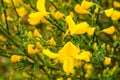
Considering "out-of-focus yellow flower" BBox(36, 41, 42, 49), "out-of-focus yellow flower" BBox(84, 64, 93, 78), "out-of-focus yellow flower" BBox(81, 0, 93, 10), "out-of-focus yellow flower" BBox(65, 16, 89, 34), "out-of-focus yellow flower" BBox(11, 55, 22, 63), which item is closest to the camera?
"out-of-focus yellow flower" BBox(65, 16, 89, 34)

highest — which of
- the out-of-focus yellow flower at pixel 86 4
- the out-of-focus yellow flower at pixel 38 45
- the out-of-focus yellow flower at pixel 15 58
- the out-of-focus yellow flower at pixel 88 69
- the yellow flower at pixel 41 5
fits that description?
the out-of-focus yellow flower at pixel 86 4

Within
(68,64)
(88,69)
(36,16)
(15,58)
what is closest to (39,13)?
(36,16)

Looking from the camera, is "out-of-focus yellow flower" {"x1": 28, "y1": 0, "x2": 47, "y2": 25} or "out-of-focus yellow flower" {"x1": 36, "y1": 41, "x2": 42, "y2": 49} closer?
"out-of-focus yellow flower" {"x1": 28, "y1": 0, "x2": 47, "y2": 25}

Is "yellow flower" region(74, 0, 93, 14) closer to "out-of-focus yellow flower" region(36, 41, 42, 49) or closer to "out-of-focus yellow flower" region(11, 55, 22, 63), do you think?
"out-of-focus yellow flower" region(36, 41, 42, 49)

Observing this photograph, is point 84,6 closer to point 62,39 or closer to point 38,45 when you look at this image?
point 62,39

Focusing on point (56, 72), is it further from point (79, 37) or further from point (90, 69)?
point (79, 37)

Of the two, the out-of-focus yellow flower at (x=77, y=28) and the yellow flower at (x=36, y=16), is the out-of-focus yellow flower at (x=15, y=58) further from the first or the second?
the out-of-focus yellow flower at (x=77, y=28)

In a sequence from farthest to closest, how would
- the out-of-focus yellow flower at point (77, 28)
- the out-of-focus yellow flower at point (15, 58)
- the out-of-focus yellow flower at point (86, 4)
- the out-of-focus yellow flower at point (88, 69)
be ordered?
the out-of-focus yellow flower at point (88, 69), the out-of-focus yellow flower at point (15, 58), the out-of-focus yellow flower at point (86, 4), the out-of-focus yellow flower at point (77, 28)

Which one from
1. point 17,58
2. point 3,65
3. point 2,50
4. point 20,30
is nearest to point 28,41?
point 20,30

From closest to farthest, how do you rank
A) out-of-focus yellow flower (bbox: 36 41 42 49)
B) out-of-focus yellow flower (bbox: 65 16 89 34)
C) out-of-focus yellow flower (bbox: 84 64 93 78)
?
out-of-focus yellow flower (bbox: 65 16 89 34), out-of-focus yellow flower (bbox: 36 41 42 49), out-of-focus yellow flower (bbox: 84 64 93 78)

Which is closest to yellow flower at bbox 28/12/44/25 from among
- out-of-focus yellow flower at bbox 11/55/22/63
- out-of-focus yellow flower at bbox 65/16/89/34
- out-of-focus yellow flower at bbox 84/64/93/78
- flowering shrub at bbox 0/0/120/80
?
flowering shrub at bbox 0/0/120/80

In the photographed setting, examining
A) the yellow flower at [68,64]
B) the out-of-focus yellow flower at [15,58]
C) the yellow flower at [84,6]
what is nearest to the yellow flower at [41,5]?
the yellow flower at [84,6]

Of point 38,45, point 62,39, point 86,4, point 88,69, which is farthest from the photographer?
point 88,69
